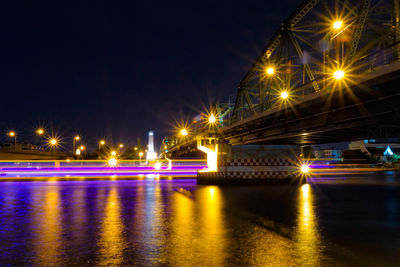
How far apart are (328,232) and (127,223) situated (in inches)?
206

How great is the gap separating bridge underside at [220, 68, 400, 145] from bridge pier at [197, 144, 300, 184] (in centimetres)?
333

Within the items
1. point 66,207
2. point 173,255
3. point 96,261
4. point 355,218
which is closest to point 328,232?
point 355,218

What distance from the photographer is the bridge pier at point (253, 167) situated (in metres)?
26.1

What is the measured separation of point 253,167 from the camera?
26.3m

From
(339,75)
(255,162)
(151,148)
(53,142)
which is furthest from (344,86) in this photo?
(151,148)

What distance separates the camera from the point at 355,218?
33.5 feet

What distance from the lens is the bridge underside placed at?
37.1ft

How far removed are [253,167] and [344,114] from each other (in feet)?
38.5

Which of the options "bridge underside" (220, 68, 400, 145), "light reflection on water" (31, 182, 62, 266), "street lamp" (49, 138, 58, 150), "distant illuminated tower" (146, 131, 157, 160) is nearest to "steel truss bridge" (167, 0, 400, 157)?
"bridge underside" (220, 68, 400, 145)

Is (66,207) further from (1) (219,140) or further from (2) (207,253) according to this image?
(1) (219,140)

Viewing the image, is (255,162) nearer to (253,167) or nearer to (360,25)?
(253,167)

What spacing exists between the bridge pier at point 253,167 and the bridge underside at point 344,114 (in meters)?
3.33

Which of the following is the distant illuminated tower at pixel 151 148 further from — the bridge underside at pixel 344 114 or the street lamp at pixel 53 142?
the bridge underside at pixel 344 114

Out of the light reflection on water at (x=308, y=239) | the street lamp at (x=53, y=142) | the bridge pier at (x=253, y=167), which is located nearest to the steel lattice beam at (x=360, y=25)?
the light reflection on water at (x=308, y=239)
